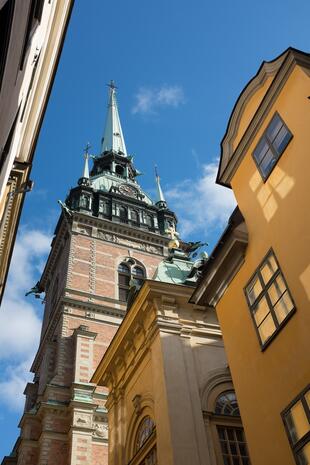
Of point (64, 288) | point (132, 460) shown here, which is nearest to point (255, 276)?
point (132, 460)

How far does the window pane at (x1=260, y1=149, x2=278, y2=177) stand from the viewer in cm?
918

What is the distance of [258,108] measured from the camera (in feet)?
32.4

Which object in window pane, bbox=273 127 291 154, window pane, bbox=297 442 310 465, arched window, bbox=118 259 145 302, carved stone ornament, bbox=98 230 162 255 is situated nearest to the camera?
window pane, bbox=297 442 310 465

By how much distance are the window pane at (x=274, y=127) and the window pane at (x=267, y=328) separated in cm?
350

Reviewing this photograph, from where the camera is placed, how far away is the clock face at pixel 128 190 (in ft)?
150

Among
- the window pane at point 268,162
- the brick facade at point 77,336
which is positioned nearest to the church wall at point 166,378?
the window pane at point 268,162

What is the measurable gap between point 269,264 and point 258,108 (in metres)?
3.31

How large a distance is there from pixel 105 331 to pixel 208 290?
66.1 feet

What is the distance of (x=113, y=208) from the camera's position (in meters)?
41.2

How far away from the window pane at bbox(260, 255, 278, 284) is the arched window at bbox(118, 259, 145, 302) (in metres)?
25.1

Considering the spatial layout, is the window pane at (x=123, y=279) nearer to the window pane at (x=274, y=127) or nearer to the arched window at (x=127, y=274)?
the arched window at (x=127, y=274)

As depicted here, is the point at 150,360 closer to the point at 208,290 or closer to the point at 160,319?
the point at 160,319

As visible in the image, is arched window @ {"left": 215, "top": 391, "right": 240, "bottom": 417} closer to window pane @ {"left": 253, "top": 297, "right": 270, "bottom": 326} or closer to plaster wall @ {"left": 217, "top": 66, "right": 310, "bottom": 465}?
plaster wall @ {"left": 217, "top": 66, "right": 310, "bottom": 465}

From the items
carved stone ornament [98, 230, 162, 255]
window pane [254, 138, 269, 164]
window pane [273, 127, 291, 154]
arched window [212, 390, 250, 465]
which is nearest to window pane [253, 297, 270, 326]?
window pane [273, 127, 291, 154]
